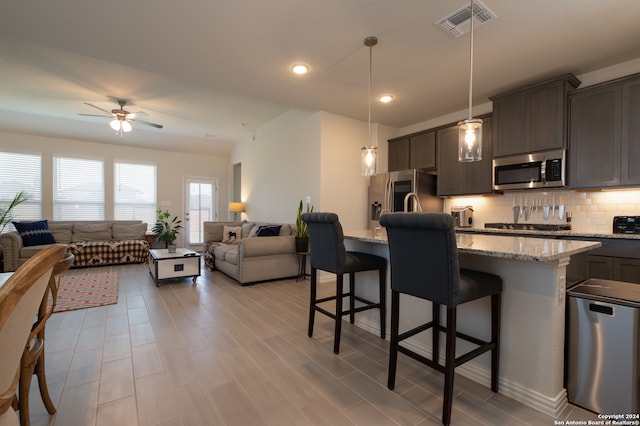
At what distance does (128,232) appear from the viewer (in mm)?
6438

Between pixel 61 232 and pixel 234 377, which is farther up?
pixel 61 232

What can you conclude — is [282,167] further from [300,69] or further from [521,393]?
[521,393]

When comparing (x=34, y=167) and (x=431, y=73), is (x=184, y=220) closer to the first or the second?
(x=34, y=167)

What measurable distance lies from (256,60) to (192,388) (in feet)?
9.61

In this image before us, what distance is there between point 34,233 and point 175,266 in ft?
10.7

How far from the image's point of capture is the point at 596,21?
2363 millimetres

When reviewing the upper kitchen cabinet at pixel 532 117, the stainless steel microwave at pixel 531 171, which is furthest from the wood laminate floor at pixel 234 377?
the upper kitchen cabinet at pixel 532 117

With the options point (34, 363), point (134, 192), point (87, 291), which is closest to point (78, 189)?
point (134, 192)

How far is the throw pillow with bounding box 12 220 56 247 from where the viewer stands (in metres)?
5.17

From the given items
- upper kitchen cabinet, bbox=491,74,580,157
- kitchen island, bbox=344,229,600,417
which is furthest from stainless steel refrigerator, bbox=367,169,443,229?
kitchen island, bbox=344,229,600,417

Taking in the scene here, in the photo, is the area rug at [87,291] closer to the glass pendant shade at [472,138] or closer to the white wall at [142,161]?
the white wall at [142,161]

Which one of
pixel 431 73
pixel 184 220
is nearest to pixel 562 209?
pixel 431 73

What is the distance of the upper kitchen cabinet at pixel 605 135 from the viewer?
2.79m

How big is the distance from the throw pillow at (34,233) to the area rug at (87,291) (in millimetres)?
1296
